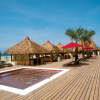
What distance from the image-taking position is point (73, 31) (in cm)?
2022

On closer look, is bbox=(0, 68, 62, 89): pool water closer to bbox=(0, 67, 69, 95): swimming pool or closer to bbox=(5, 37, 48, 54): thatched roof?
bbox=(0, 67, 69, 95): swimming pool

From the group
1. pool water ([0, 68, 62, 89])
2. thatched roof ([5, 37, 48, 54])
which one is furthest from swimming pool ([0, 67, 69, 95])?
thatched roof ([5, 37, 48, 54])

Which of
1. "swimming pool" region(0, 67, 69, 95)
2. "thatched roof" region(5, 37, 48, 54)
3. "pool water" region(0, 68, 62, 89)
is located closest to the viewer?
"swimming pool" region(0, 67, 69, 95)

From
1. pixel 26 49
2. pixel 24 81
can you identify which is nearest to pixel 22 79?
pixel 24 81

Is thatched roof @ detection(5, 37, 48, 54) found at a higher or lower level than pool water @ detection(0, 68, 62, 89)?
higher

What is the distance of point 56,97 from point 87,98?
1.07 metres

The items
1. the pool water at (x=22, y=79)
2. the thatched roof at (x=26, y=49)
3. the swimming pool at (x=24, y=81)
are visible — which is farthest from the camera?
the thatched roof at (x=26, y=49)

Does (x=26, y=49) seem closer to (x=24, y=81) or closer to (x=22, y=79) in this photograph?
(x=22, y=79)

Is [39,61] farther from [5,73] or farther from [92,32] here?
[92,32]

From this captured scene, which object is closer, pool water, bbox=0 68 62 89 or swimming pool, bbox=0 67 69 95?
swimming pool, bbox=0 67 69 95

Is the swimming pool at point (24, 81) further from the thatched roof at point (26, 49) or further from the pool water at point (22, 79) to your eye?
the thatched roof at point (26, 49)

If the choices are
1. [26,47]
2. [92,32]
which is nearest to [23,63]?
[26,47]

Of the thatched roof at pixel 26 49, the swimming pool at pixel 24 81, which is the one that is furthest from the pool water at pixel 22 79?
the thatched roof at pixel 26 49

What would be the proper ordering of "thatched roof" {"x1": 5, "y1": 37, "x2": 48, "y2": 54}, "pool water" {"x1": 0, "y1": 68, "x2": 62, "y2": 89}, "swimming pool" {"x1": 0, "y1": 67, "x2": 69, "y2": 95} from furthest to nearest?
"thatched roof" {"x1": 5, "y1": 37, "x2": 48, "y2": 54}, "pool water" {"x1": 0, "y1": 68, "x2": 62, "y2": 89}, "swimming pool" {"x1": 0, "y1": 67, "x2": 69, "y2": 95}
